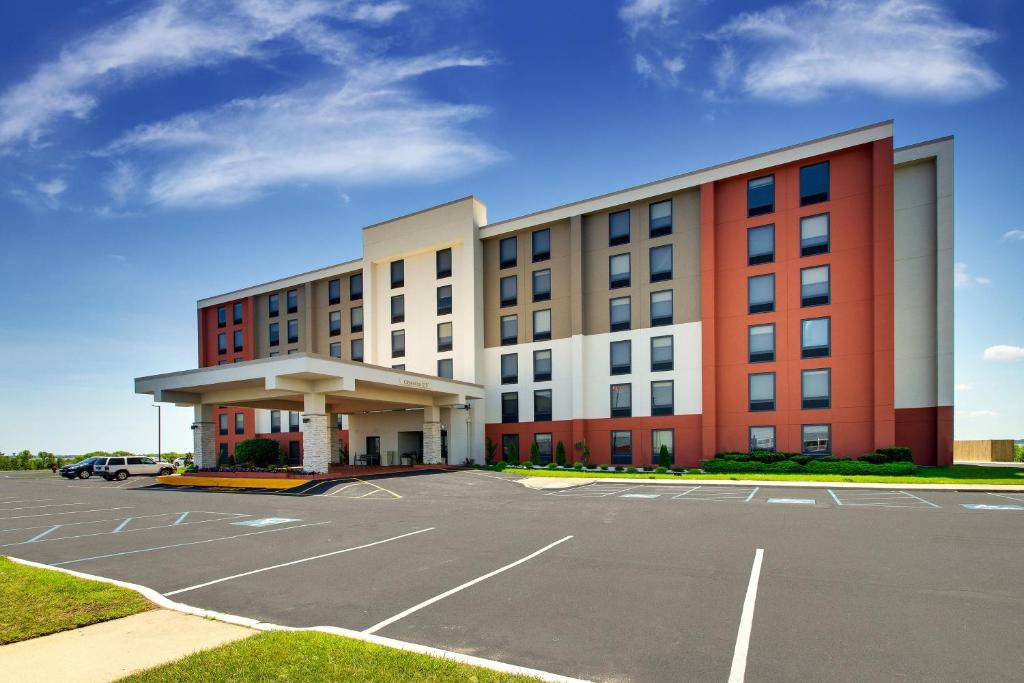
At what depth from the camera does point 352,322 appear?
169ft

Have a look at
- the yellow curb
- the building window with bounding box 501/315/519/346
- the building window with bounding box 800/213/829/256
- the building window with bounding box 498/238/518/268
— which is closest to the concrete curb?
the yellow curb

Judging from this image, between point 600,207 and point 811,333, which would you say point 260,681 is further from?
point 600,207

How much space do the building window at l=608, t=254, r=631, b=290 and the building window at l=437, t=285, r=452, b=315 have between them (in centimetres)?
1160

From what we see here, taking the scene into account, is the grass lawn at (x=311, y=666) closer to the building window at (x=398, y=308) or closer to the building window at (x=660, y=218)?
the building window at (x=660, y=218)

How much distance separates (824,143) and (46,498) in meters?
41.4

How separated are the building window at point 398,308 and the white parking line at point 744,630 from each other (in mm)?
38565

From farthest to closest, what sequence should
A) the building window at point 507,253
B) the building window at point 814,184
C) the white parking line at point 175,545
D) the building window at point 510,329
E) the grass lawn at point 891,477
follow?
the building window at point 507,253
the building window at point 510,329
the building window at point 814,184
the grass lawn at point 891,477
the white parking line at point 175,545

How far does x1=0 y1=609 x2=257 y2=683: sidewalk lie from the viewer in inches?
220

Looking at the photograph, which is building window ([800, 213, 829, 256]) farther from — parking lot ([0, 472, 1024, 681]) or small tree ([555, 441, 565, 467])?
small tree ([555, 441, 565, 467])

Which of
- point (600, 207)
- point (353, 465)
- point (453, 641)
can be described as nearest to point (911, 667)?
point (453, 641)

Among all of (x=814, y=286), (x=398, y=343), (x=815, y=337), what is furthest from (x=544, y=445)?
(x=814, y=286)

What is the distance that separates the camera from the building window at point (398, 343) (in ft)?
151

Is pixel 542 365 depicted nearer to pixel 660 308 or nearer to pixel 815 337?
pixel 660 308

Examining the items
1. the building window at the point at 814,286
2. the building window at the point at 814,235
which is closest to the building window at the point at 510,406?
the building window at the point at 814,286
